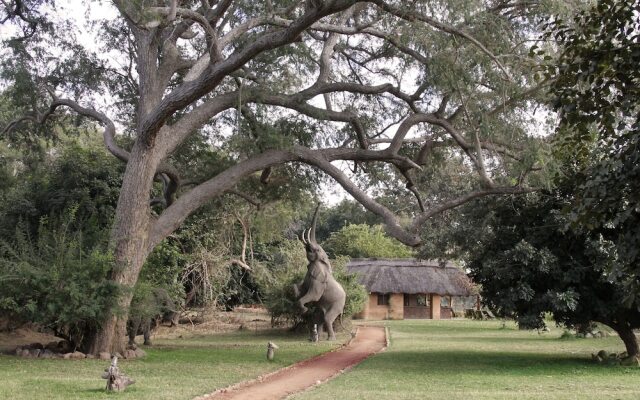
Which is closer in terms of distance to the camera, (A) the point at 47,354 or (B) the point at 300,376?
(B) the point at 300,376

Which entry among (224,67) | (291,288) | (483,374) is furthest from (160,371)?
(291,288)

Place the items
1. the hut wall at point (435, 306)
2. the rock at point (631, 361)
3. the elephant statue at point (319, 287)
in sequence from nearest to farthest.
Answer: the rock at point (631, 361)
the elephant statue at point (319, 287)
the hut wall at point (435, 306)

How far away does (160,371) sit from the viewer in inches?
533

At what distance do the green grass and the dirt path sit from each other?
35 cm

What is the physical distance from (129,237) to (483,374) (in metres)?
8.88

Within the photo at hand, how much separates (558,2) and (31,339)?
20.2 meters

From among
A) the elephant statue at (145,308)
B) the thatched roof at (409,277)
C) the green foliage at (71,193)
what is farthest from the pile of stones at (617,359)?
the thatched roof at (409,277)

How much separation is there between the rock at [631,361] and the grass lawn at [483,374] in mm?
454

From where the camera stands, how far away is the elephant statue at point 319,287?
72.9 ft

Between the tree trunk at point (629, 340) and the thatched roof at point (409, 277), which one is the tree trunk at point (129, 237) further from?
the thatched roof at point (409, 277)

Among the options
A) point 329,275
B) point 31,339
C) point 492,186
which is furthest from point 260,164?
point 31,339

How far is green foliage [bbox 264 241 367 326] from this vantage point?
86.0 ft

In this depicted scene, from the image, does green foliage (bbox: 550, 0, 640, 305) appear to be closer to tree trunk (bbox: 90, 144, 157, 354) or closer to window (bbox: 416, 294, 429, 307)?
tree trunk (bbox: 90, 144, 157, 354)

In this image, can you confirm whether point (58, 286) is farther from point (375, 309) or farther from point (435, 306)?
point (435, 306)
